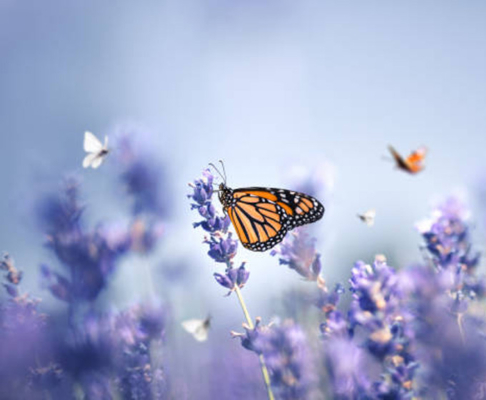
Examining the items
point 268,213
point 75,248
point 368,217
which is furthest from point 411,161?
point 75,248

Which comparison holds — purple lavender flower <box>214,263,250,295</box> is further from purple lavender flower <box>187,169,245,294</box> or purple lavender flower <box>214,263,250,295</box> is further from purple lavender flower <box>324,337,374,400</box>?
purple lavender flower <box>324,337,374,400</box>

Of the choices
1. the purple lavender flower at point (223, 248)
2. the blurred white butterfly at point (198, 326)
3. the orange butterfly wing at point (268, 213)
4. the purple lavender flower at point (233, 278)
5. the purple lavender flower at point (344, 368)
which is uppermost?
the orange butterfly wing at point (268, 213)

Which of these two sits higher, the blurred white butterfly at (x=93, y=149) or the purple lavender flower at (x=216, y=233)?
the blurred white butterfly at (x=93, y=149)

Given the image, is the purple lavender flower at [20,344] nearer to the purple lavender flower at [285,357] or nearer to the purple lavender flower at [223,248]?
the purple lavender flower at [223,248]

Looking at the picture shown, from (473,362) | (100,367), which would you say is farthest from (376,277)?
(100,367)

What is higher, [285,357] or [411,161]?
[411,161]

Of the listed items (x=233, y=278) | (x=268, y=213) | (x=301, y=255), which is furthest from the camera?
(x=268, y=213)

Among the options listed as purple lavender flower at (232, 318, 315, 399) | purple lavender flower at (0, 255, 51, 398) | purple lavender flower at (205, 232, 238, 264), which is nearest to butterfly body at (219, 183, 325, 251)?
purple lavender flower at (205, 232, 238, 264)

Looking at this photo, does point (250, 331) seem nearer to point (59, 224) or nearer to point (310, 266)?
point (310, 266)

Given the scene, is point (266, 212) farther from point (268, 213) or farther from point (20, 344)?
point (20, 344)

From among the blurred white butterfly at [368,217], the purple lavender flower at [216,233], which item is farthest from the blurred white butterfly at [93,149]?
the blurred white butterfly at [368,217]
